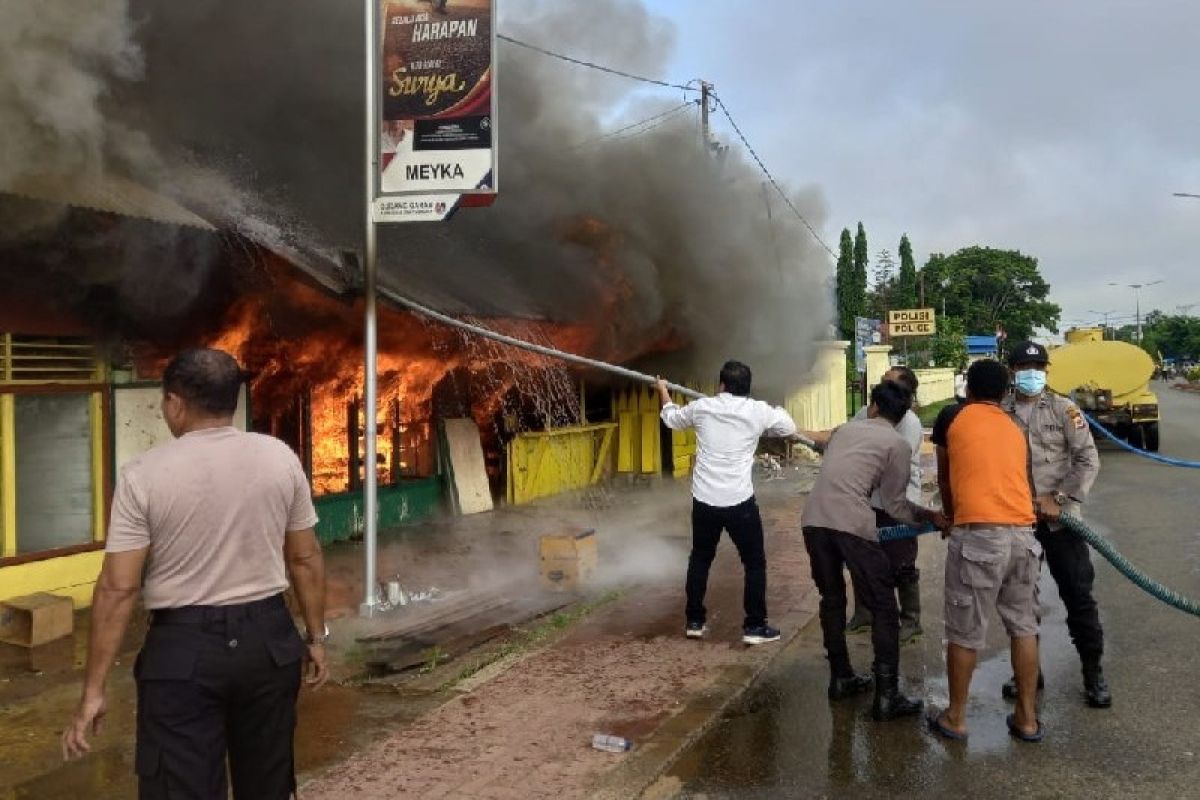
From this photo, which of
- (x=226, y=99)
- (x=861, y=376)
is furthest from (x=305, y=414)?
(x=861, y=376)

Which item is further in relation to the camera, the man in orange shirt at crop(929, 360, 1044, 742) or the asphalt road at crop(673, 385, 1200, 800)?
the man in orange shirt at crop(929, 360, 1044, 742)

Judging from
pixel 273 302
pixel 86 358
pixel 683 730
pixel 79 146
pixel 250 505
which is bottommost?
pixel 683 730

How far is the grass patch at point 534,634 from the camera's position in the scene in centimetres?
509

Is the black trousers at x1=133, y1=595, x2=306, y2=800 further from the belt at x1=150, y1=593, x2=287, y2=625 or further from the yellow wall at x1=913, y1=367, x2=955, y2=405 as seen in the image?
the yellow wall at x1=913, y1=367, x2=955, y2=405

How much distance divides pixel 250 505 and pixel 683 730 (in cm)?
249

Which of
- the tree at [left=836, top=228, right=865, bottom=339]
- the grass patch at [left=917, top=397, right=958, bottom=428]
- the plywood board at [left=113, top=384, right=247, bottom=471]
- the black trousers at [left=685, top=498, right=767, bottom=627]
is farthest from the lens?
the tree at [left=836, top=228, right=865, bottom=339]

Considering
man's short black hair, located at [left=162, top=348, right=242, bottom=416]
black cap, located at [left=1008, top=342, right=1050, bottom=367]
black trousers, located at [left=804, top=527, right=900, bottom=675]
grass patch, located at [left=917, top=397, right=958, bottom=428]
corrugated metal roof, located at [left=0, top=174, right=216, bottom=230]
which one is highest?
corrugated metal roof, located at [left=0, top=174, right=216, bottom=230]

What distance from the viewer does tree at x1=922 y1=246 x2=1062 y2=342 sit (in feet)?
211

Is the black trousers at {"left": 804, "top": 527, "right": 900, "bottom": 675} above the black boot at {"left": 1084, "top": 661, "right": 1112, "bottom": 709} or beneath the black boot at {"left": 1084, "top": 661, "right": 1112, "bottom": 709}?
above

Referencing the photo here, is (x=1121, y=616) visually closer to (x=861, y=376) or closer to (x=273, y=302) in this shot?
(x=273, y=302)

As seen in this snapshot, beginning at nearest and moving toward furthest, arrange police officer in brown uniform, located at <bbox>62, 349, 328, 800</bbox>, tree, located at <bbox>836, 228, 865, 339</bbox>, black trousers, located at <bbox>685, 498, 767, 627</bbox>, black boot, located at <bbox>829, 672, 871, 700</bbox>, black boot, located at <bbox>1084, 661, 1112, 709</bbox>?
police officer in brown uniform, located at <bbox>62, 349, 328, 800</bbox>
black boot, located at <bbox>1084, 661, 1112, 709</bbox>
black boot, located at <bbox>829, 672, 871, 700</bbox>
black trousers, located at <bbox>685, 498, 767, 627</bbox>
tree, located at <bbox>836, 228, 865, 339</bbox>

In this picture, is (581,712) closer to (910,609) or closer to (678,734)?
(678,734)

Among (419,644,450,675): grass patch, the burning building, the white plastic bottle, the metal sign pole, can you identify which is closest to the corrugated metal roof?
the burning building

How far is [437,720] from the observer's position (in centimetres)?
432
